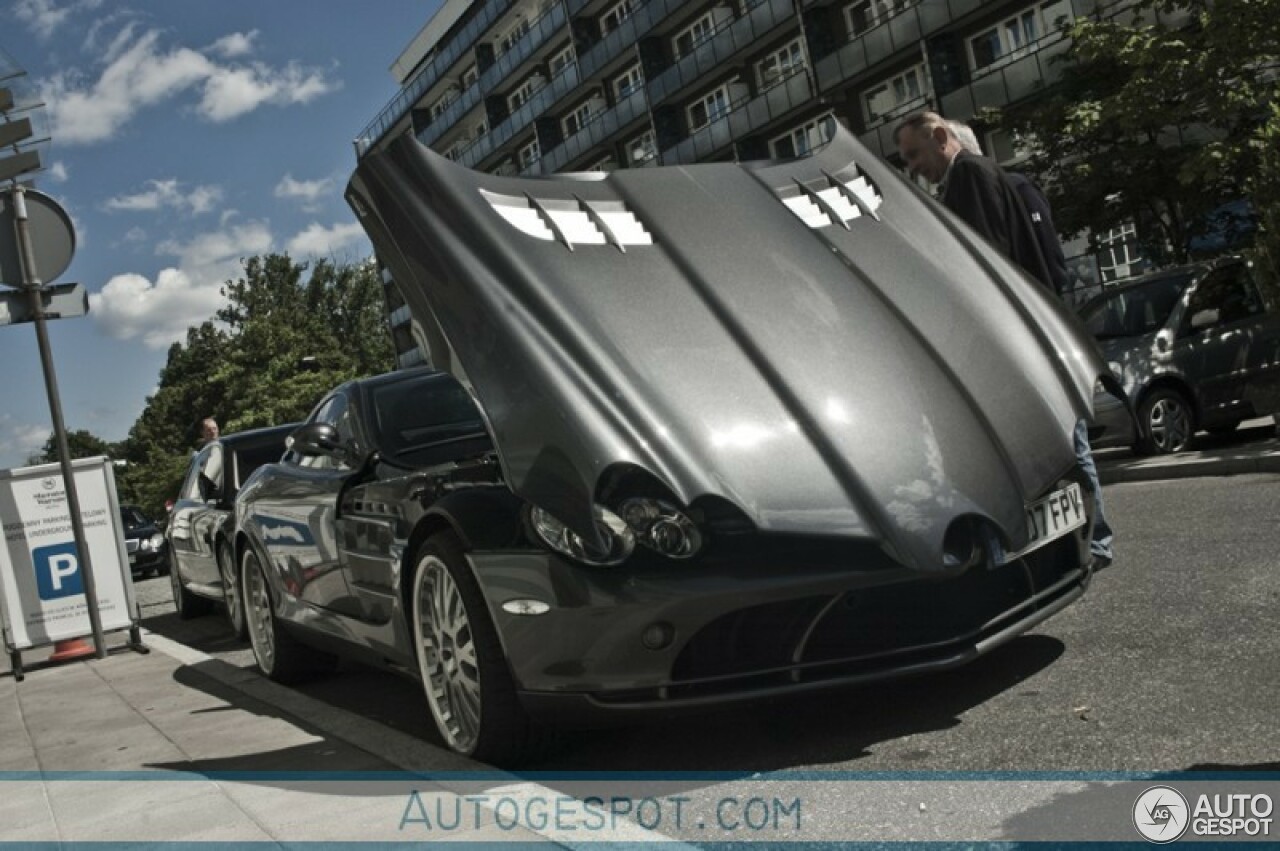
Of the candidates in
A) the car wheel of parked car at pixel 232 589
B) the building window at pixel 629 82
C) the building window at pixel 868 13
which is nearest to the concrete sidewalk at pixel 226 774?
the car wheel of parked car at pixel 232 589

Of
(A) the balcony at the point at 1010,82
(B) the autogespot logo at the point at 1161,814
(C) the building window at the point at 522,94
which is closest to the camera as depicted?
(B) the autogespot logo at the point at 1161,814

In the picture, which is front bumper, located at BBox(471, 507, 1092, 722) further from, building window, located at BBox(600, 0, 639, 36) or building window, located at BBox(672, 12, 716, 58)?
building window, located at BBox(600, 0, 639, 36)

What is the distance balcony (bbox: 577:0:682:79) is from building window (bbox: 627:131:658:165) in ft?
9.46

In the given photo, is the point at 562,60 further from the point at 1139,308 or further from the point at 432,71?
the point at 1139,308

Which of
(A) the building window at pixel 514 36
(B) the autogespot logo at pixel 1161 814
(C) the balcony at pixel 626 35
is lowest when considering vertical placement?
(B) the autogespot logo at pixel 1161 814

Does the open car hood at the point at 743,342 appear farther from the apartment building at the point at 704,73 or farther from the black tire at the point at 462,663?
the apartment building at the point at 704,73

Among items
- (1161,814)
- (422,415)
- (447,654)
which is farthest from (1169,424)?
(1161,814)

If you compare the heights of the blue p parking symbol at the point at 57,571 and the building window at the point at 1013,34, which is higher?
the building window at the point at 1013,34

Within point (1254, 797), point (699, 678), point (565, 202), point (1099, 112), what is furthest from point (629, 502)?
point (1099, 112)

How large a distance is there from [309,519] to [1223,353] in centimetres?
872

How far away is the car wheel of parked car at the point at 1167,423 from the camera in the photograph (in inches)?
455

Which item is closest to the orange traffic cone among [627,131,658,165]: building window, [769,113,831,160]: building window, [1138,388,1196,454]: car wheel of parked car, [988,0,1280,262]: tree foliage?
[1138,388,1196,454]: car wheel of parked car

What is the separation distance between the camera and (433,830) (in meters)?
3.37

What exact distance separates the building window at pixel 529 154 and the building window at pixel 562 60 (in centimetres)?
309
